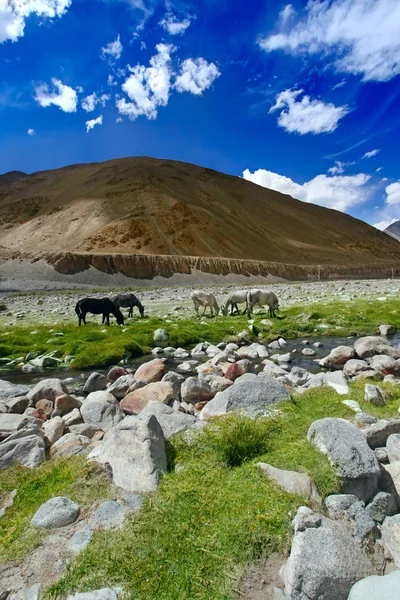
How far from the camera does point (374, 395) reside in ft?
22.5

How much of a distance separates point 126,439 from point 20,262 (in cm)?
7511

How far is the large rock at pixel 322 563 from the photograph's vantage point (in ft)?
10.0

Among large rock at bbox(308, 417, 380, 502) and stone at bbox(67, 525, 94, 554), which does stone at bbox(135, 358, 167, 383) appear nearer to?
large rock at bbox(308, 417, 380, 502)

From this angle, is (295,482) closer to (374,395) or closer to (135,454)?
(135,454)

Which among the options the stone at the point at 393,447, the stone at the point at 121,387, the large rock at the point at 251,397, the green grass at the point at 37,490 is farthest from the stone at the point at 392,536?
the stone at the point at 121,387

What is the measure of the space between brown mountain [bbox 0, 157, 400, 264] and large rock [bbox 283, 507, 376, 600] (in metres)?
80.7

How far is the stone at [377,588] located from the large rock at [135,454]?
2.24m

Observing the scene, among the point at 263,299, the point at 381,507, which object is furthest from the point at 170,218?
the point at 381,507

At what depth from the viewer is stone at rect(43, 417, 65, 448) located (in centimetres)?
638

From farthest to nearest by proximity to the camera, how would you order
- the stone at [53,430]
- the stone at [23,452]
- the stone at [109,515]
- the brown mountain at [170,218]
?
1. the brown mountain at [170,218]
2. the stone at [53,430]
3. the stone at [23,452]
4. the stone at [109,515]

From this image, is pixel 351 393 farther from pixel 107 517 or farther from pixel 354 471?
pixel 107 517

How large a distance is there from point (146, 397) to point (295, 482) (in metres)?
4.76

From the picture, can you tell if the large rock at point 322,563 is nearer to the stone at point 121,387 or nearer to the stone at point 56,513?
the stone at point 56,513

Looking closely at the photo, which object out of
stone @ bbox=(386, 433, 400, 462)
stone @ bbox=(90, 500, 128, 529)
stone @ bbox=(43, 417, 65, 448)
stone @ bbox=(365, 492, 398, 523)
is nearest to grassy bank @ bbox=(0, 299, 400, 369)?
stone @ bbox=(43, 417, 65, 448)
